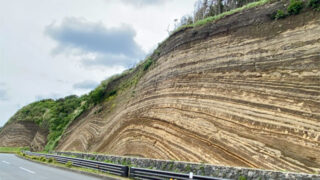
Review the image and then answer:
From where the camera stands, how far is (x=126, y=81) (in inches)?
1176

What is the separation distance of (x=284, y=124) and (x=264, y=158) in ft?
4.94

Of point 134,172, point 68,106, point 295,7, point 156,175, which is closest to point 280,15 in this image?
point 295,7

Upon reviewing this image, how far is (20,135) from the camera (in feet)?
173

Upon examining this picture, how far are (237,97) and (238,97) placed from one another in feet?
0.21

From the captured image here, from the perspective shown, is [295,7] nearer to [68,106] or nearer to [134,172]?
[134,172]

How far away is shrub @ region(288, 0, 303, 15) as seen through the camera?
43.6ft

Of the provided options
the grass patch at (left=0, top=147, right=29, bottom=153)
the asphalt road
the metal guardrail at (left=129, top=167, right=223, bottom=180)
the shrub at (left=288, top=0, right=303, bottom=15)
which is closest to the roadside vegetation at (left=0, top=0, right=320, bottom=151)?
the shrub at (left=288, top=0, right=303, bottom=15)

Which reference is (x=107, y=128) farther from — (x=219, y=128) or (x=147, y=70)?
(x=219, y=128)

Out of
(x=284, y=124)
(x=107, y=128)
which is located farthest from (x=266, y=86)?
(x=107, y=128)

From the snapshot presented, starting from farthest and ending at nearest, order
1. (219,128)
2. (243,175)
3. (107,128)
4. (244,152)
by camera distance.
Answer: (107,128) → (219,128) → (244,152) → (243,175)

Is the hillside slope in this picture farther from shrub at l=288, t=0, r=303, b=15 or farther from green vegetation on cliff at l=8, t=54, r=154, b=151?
green vegetation on cliff at l=8, t=54, r=154, b=151

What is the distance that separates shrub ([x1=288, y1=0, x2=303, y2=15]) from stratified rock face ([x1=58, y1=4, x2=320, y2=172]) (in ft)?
1.30

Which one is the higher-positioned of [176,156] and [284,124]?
[284,124]

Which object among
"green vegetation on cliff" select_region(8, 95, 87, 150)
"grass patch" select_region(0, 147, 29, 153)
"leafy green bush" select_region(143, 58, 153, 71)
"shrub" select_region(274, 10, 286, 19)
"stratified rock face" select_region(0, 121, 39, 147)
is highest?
"shrub" select_region(274, 10, 286, 19)
